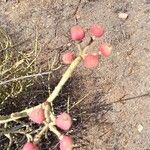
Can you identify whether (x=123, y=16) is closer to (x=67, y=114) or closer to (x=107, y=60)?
(x=107, y=60)

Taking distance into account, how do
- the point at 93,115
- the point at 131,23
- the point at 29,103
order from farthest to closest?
the point at 131,23
the point at 93,115
the point at 29,103

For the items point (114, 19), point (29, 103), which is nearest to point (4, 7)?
point (114, 19)

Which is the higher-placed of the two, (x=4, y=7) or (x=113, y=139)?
(x=4, y=7)

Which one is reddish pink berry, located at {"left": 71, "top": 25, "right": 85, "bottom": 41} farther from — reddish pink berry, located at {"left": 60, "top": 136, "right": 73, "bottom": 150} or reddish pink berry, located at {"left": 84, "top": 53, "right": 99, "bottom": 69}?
reddish pink berry, located at {"left": 60, "top": 136, "right": 73, "bottom": 150}

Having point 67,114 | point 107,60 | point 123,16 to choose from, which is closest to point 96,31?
point 67,114

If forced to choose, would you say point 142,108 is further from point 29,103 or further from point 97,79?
point 29,103

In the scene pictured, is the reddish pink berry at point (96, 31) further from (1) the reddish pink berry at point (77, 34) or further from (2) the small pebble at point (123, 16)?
(2) the small pebble at point (123, 16)

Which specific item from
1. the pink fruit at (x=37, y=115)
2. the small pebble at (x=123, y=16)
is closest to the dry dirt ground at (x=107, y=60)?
the small pebble at (x=123, y=16)

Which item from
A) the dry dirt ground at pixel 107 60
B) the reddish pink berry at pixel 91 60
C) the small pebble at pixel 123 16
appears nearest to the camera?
the reddish pink berry at pixel 91 60

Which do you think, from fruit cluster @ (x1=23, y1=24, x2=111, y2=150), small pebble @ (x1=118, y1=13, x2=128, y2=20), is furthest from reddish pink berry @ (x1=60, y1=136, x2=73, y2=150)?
small pebble @ (x1=118, y1=13, x2=128, y2=20)
